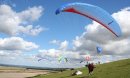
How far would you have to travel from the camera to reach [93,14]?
2720 cm

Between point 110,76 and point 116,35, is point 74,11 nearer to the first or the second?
point 116,35

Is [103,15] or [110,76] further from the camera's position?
[110,76]

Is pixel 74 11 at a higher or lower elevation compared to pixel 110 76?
higher

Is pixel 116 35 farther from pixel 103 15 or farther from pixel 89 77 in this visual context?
pixel 89 77

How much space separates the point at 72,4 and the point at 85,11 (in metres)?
2.04

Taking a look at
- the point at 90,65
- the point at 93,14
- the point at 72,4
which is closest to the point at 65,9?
the point at 72,4

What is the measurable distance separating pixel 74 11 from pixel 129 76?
1402 cm

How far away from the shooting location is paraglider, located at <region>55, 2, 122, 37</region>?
86.1ft

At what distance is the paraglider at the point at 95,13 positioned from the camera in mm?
26234

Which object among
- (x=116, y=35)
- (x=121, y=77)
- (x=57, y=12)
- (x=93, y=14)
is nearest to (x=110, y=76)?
(x=121, y=77)

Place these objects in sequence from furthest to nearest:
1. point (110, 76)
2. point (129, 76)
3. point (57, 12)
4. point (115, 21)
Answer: point (110, 76), point (129, 76), point (115, 21), point (57, 12)

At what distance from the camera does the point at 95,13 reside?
1056 inches

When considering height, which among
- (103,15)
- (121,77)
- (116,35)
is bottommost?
(121,77)

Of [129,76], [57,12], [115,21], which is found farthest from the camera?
[129,76]
